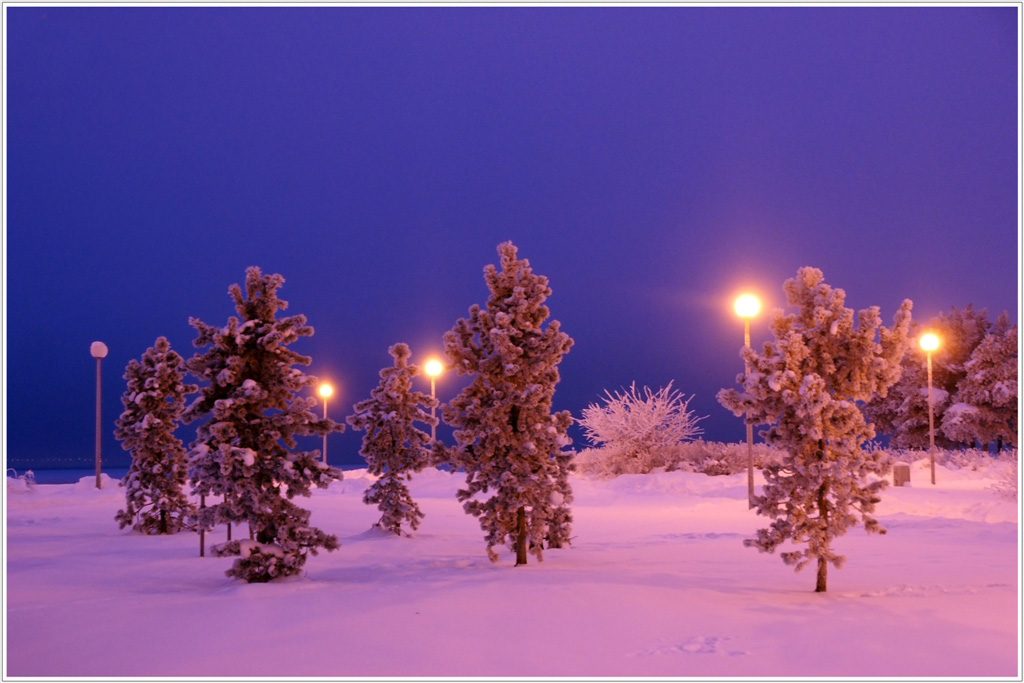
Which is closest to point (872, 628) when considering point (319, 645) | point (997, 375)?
point (319, 645)

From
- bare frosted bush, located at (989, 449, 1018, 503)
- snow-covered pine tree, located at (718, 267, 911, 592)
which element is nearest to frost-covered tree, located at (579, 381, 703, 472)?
bare frosted bush, located at (989, 449, 1018, 503)

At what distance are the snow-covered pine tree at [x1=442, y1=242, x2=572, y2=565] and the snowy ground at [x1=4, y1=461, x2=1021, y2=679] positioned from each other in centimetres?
99

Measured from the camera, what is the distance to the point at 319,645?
27.5ft

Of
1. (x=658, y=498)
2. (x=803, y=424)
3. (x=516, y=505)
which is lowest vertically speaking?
(x=658, y=498)

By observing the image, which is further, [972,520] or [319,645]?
[972,520]

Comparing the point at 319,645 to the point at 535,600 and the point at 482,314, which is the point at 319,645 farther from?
the point at 482,314

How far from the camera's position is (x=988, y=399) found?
4472cm

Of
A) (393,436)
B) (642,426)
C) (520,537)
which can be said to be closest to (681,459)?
(642,426)

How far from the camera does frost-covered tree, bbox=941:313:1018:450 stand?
44562 millimetres

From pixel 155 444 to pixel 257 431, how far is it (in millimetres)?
9031

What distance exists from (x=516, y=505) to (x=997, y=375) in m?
40.7

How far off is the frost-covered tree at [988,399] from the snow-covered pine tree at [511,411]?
38.7 m

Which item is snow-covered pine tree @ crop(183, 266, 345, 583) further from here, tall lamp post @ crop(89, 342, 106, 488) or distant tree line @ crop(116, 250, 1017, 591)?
tall lamp post @ crop(89, 342, 106, 488)

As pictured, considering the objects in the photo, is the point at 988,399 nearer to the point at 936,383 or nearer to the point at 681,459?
the point at 936,383
